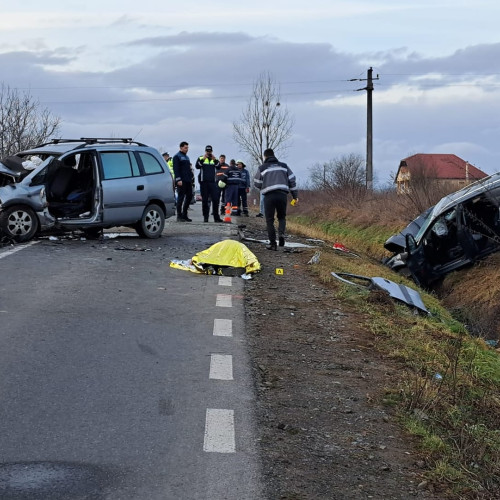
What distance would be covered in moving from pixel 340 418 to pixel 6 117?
3719 cm

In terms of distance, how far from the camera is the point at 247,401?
6395mm

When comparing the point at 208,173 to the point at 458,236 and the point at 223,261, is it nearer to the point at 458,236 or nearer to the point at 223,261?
the point at 458,236

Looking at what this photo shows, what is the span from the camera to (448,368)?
26.1 ft

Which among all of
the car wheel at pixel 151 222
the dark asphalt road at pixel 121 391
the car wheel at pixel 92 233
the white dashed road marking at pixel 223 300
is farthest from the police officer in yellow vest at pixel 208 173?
the white dashed road marking at pixel 223 300

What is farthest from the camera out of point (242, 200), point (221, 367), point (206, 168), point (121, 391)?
point (242, 200)

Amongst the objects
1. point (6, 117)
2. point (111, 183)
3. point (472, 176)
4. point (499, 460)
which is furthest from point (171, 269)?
point (6, 117)

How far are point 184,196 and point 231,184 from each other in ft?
15.0

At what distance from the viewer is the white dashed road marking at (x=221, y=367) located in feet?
23.2

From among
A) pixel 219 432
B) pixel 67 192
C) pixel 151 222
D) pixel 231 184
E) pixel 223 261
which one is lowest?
pixel 231 184

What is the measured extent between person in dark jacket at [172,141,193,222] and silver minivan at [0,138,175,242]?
5.39 m

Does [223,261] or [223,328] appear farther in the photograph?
[223,261]

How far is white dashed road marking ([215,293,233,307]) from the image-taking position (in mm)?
10383

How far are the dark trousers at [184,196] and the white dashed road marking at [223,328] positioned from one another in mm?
14888

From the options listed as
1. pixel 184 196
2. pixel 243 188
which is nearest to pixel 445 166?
pixel 243 188
